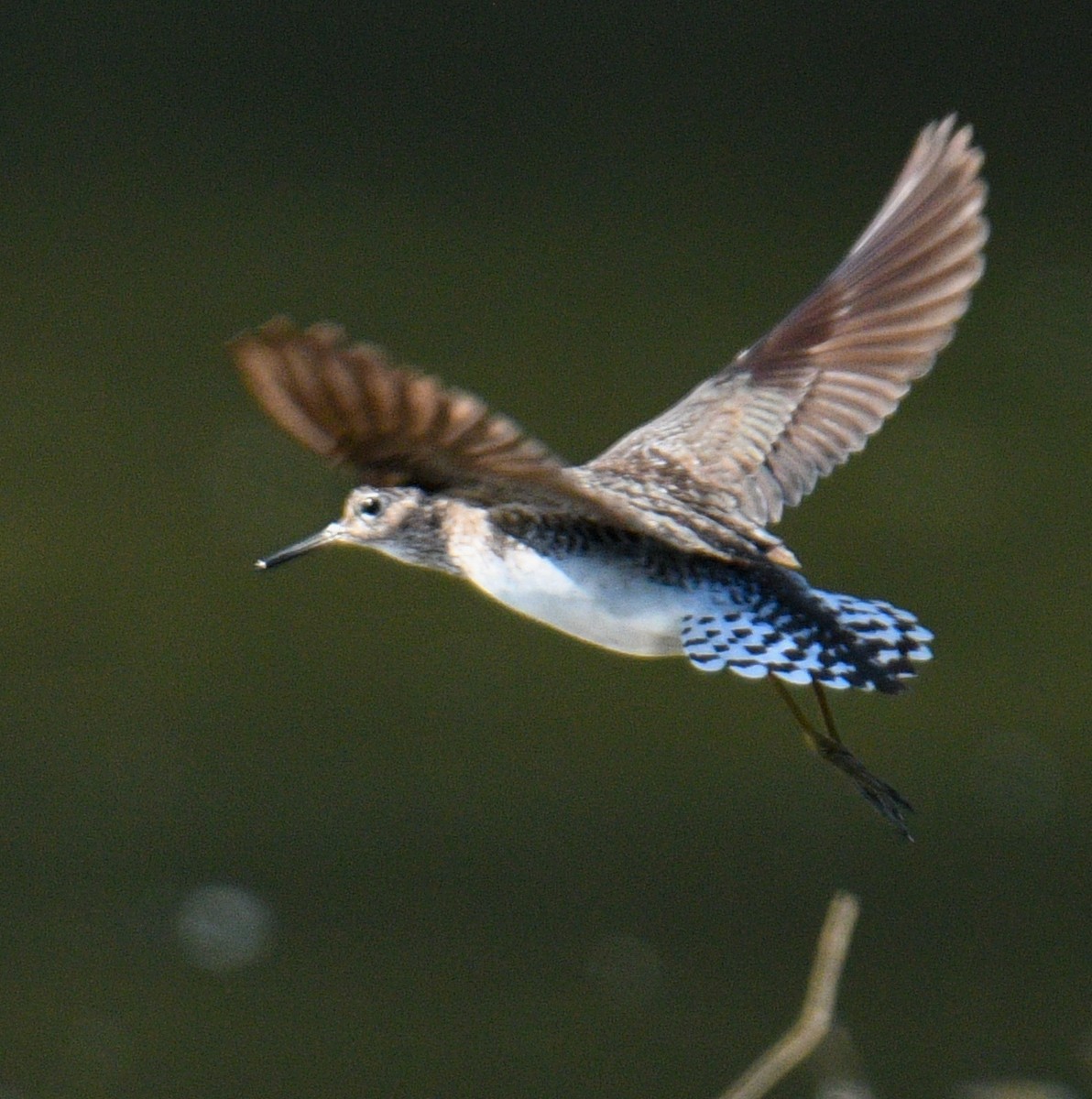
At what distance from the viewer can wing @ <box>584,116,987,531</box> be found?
9.71ft

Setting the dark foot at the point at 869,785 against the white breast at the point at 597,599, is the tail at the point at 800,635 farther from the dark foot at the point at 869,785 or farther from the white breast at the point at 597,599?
the dark foot at the point at 869,785

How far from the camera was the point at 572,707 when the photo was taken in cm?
518

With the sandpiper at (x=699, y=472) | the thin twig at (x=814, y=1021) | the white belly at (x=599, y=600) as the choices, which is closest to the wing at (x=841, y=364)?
the sandpiper at (x=699, y=472)

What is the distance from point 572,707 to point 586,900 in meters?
0.47

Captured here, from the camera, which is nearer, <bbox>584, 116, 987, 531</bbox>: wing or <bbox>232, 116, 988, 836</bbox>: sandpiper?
<bbox>232, 116, 988, 836</bbox>: sandpiper

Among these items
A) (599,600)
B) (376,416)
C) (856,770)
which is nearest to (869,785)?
(856,770)

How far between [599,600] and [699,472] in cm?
37

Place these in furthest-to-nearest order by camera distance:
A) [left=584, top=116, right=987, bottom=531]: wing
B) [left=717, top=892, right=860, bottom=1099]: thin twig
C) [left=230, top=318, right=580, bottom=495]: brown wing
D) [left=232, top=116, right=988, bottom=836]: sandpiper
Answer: [left=584, top=116, right=987, bottom=531]: wing
[left=232, top=116, right=988, bottom=836]: sandpiper
[left=230, top=318, right=580, bottom=495]: brown wing
[left=717, top=892, right=860, bottom=1099]: thin twig

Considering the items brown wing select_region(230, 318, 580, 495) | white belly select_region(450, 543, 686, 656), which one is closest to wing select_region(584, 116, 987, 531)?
white belly select_region(450, 543, 686, 656)

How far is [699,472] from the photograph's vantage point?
297cm

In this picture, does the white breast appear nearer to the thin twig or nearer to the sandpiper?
the sandpiper

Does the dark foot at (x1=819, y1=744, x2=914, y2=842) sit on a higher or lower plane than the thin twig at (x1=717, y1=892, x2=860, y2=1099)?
lower

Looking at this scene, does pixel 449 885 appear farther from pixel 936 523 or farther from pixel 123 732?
pixel 936 523

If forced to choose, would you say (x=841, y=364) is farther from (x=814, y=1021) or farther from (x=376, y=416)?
(x=814, y=1021)
